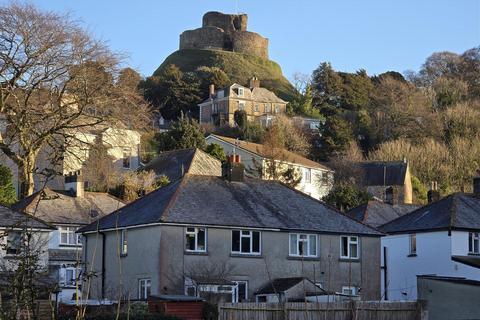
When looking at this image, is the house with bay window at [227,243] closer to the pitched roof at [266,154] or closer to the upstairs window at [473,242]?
the upstairs window at [473,242]

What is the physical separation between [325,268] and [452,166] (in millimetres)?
43759

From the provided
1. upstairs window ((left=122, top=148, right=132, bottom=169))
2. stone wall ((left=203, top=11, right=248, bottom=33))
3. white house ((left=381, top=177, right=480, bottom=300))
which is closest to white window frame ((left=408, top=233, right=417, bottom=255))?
white house ((left=381, top=177, right=480, bottom=300))

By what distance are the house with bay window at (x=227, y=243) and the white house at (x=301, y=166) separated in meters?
35.1

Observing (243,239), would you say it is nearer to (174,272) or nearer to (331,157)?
(174,272)

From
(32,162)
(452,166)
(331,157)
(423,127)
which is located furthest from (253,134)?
(32,162)

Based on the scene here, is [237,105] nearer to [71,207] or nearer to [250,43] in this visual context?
[250,43]

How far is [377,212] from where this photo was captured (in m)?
54.8

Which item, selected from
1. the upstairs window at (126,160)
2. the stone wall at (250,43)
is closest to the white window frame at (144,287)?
the upstairs window at (126,160)

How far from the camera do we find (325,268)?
130 ft

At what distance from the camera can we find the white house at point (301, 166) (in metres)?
77.9

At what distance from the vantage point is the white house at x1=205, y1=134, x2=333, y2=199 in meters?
77.9

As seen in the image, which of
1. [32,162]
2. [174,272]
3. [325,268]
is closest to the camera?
[174,272]

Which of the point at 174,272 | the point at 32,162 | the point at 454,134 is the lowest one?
the point at 174,272

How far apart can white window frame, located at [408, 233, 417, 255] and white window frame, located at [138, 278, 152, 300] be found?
14.2 metres
